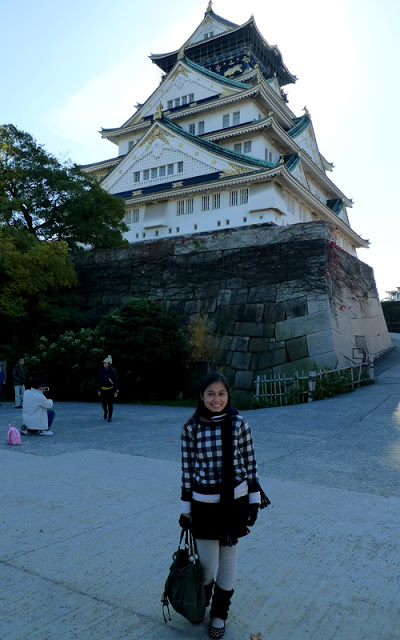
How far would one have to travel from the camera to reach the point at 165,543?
345 centimetres

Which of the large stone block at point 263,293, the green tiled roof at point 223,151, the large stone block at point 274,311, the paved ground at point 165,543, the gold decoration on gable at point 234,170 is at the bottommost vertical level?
the paved ground at point 165,543

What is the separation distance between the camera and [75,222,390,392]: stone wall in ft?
45.2

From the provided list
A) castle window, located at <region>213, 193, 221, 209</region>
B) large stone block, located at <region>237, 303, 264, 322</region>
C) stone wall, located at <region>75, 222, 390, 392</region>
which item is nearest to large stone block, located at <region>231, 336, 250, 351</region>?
stone wall, located at <region>75, 222, 390, 392</region>

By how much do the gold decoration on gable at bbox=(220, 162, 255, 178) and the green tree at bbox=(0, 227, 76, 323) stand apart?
11401 millimetres

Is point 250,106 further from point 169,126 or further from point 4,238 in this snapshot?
point 4,238

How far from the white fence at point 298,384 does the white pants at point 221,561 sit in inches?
367

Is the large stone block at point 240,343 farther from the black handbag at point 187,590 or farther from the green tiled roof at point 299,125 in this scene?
the green tiled roof at point 299,125

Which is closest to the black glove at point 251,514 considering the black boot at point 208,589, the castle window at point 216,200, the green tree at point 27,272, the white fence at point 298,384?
the black boot at point 208,589

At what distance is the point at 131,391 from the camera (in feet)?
48.3

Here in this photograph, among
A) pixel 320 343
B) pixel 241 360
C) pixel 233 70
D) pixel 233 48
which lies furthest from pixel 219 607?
pixel 233 48

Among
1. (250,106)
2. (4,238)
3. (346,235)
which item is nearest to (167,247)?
(4,238)

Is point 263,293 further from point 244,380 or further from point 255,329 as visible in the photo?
point 244,380

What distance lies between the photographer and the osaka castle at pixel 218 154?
2478 centimetres

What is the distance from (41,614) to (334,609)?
5.53 ft
